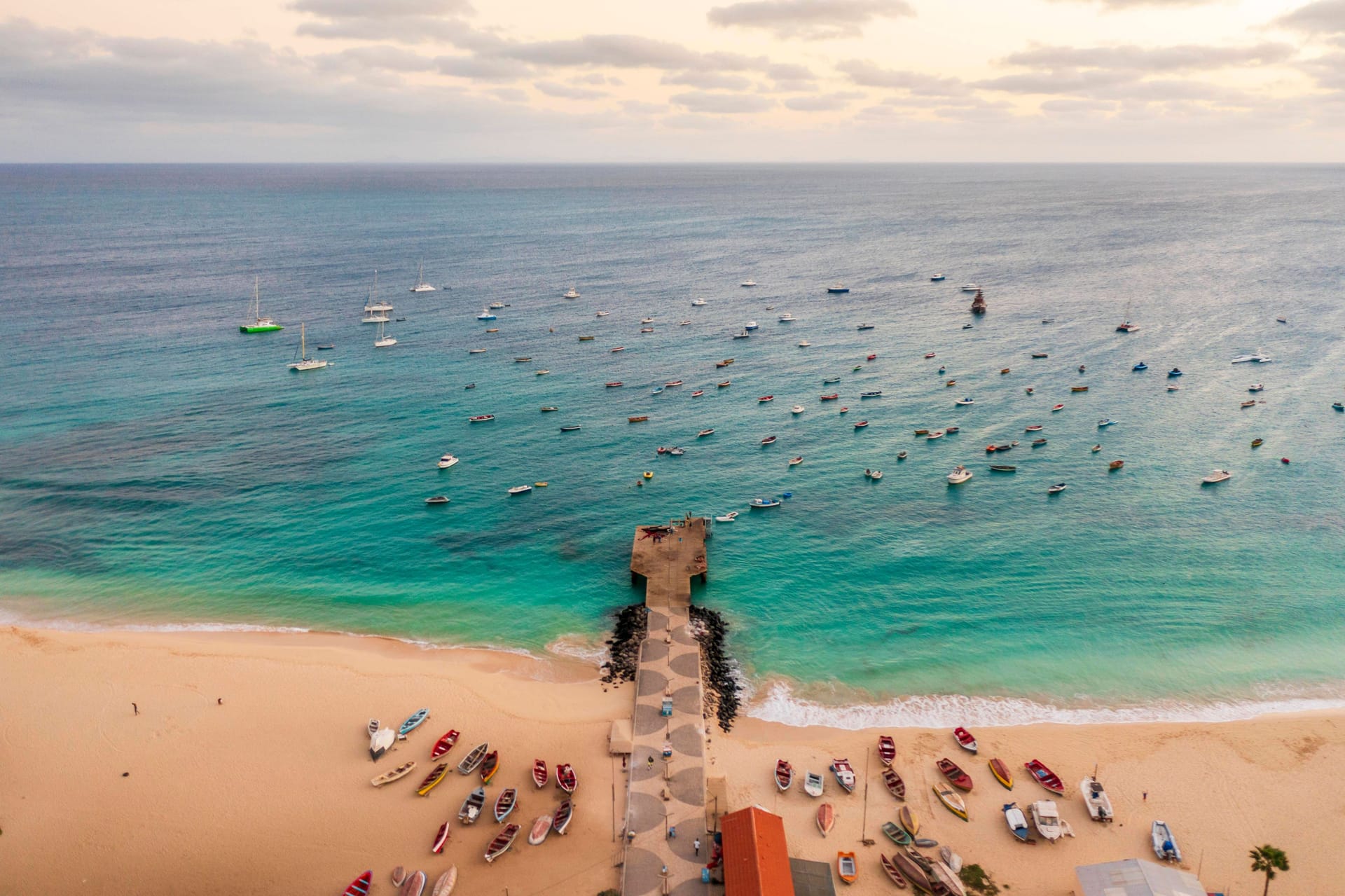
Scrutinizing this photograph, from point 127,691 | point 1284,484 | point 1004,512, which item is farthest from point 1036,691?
point 127,691

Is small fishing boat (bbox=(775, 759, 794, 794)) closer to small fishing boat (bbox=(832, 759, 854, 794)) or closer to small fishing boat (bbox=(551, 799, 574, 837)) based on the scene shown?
small fishing boat (bbox=(832, 759, 854, 794))

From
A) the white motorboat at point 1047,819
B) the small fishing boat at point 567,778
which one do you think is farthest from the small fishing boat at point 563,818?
the white motorboat at point 1047,819

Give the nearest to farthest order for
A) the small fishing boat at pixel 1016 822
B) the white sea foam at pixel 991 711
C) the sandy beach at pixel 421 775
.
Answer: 1. the sandy beach at pixel 421 775
2. the small fishing boat at pixel 1016 822
3. the white sea foam at pixel 991 711

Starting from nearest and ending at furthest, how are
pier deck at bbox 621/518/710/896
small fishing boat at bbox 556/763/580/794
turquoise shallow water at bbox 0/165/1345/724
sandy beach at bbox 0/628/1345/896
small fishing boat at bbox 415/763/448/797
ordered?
pier deck at bbox 621/518/710/896 < sandy beach at bbox 0/628/1345/896 < small fishing boat at bbox 556/763/580/794 < small fishing boat at bbox 415/763/448/797 < turquoise shallow water at bbox 0/165/1345/724

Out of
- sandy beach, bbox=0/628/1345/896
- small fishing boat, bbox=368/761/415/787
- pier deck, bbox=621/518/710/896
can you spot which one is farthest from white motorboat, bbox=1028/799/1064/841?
small fishing boat, bbox=368/761/415/787

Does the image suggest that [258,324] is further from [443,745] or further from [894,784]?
[894,784]

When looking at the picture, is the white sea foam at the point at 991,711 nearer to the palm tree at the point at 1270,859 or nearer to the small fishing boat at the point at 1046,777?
the small fishing boat at the point at 1046,777

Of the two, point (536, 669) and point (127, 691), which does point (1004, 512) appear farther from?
point (127, 691)
